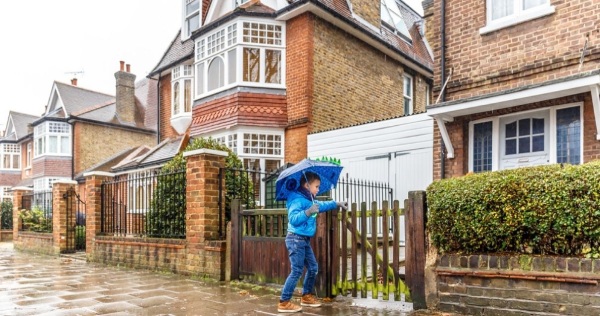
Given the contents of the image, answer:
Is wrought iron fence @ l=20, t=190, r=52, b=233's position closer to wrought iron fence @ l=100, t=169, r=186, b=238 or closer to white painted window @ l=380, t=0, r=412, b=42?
wrought iron fence @ l=100, t=169, r=186, b=238

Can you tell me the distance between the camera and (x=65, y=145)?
26531 mm

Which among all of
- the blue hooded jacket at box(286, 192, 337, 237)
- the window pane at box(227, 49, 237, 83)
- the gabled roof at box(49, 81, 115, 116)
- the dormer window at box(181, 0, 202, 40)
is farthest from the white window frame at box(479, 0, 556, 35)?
the gabled roof at box(49, 81, 115, 116)

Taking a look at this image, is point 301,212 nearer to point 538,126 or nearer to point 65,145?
point 538,126

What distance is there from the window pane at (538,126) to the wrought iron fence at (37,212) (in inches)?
556

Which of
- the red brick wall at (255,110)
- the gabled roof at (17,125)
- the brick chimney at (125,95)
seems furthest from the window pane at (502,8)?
the gabled roof at (17,125)

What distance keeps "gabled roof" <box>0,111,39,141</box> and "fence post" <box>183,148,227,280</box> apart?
3114 cm

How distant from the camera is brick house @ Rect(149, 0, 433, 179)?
45.6 ft

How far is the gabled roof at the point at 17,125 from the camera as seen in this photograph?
34.2m

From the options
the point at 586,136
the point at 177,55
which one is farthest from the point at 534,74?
the point at 177,55

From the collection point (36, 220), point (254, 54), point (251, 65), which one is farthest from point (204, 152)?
point (36, 220)

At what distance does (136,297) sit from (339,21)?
10.7 m

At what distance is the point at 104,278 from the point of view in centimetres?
838

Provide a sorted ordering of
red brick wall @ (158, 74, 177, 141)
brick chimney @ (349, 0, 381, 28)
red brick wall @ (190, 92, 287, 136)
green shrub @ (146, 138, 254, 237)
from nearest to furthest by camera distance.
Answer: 1. green shrub @ (146, 138, 254, 237)
2. red brick wall @ (190, 92, 287, 136)
3. brick chimney @ (349, 0, 381, 28)
4. red brick wall @ (158, 74, 177, 141)

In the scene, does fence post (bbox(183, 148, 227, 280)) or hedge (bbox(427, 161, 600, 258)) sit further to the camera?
fence post (bbox(183, 148, 227, 280))
